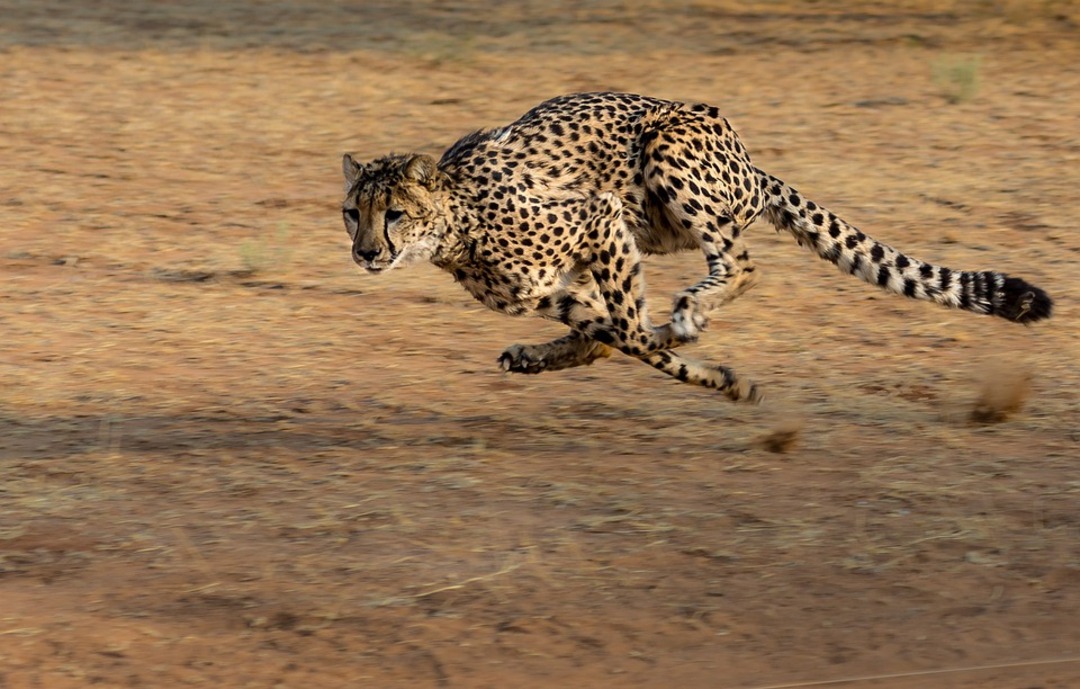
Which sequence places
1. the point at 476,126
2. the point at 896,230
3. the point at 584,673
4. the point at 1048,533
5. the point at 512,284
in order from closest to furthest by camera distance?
the point at 584,673, the point at 1048,533, the point at 512,284, the point at 896,230, the point at 476,126

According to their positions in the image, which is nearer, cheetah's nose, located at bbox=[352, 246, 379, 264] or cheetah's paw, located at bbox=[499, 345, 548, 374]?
cheetah's nose, located at bbox=[352, 246, 379, 264]

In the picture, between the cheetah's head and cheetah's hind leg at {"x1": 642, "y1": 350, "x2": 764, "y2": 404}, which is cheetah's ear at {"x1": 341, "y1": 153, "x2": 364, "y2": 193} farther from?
cheetah's hind leg at {"x1": 642, "y1": 350, "x2": 764, "y2": 404}

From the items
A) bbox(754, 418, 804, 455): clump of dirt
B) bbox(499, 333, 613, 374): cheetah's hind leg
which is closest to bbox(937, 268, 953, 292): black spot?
bbox(754, 418, 804, 455): clump of dirt

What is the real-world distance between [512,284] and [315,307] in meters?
2.03

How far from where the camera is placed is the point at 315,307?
7.89 metres

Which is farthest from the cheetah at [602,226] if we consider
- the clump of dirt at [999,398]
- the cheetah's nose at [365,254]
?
the clump of dirt at [999,398]

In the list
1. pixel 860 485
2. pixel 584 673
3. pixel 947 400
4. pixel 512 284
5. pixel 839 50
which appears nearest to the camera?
pixel 584 673

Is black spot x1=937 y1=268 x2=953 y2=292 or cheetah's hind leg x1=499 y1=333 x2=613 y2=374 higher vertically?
black spot x1=937 y1=268 x2=953 y2=292

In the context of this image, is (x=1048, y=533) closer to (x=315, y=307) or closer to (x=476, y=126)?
(x=315, y=307)

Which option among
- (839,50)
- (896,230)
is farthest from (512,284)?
(839,50)

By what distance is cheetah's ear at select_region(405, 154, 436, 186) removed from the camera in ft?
19.3

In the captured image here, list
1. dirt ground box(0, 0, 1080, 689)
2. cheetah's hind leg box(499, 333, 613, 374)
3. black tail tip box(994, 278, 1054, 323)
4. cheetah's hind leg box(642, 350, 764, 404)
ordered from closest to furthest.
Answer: dirt ground box(0, 0, 1080, 689)
cheetah's hind leg box(642, 350, 764, 404)
black tail tip box(994, 278, 1054, 323)
cheetah's hind leg box(499, 333, 613, 374)

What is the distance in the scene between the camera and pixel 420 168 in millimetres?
5895

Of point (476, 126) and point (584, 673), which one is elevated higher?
point (476, 126)
